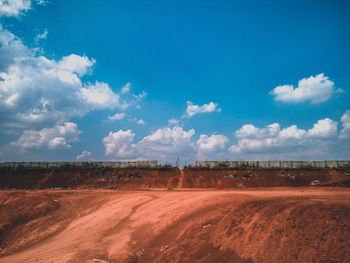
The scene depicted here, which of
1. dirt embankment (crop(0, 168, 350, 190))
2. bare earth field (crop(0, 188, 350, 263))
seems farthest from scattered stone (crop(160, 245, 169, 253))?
dirt embankment (crop(0, 168, 350, 190))

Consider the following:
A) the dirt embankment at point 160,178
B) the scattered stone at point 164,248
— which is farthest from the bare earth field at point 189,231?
the dirt embankment at point 160,178

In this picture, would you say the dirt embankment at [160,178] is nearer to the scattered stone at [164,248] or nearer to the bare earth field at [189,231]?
the bare earth field at [189,231]

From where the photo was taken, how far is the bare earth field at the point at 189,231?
4.91 m

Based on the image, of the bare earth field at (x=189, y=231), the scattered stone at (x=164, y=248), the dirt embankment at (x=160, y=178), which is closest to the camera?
the bare earth field at (x=189, y=231)

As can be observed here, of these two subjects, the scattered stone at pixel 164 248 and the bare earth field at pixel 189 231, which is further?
the scattered stone at pixel 164 248

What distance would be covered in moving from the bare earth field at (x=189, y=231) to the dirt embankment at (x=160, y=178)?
18936 millimetres

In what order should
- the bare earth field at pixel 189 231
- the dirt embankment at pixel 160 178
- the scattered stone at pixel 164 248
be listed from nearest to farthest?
the bare earth field at pixel 189 231, the scattered stone at pixel 164 248, the dirt embankment at pixel 160 178

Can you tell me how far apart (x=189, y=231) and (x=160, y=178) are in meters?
28.4

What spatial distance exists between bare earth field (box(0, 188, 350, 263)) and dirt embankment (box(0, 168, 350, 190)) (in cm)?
1894

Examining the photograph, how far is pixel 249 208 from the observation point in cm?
722

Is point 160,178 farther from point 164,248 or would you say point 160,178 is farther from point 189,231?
point 164,248

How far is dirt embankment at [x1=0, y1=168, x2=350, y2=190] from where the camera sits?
107ft

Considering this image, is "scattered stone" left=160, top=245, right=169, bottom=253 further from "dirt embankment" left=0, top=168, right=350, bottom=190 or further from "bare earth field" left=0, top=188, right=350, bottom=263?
"dirt embankment" left=0, top=168, right=350, bottom=190

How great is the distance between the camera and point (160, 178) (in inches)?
1406
